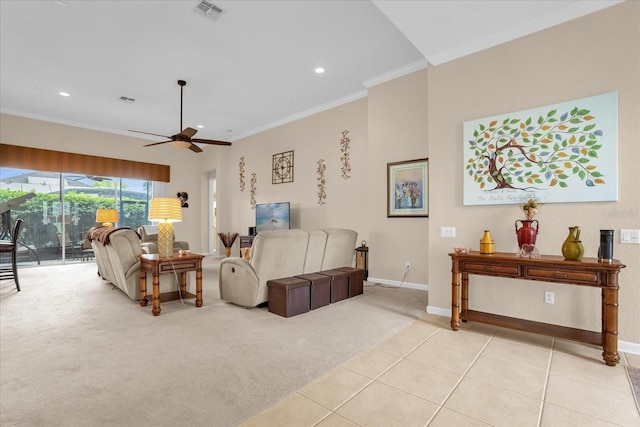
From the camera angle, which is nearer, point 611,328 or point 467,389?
point 467,389

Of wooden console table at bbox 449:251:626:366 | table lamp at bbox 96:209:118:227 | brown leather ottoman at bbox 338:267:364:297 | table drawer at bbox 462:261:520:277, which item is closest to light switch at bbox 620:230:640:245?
wooden console table at bbox 449:251:626:366

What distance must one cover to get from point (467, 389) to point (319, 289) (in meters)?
2.07

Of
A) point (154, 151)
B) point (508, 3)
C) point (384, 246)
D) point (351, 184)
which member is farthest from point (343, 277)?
point (154, 151)

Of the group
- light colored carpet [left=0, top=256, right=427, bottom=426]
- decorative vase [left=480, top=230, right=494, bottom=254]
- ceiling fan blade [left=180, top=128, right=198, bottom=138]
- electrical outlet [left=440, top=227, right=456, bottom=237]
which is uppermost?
ceiling fan blade [left=180, top=128, right=198, bottom=138]

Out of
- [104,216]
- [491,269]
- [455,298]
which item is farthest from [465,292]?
[104,216]

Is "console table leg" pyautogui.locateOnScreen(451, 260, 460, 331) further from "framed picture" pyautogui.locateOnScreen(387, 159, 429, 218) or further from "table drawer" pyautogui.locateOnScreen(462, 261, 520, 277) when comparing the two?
"framed picture" pyautogui.locateOnScreen(387, 159, 429, 218)

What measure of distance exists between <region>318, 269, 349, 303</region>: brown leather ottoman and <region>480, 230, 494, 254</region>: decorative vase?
1765mm

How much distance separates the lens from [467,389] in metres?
2.01

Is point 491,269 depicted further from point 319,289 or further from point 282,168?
point 282,168

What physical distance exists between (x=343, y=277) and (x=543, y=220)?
2.30 m

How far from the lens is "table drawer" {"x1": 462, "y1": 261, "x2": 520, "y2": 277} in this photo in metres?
2.74

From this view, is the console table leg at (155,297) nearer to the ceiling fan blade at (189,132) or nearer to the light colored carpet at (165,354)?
the light colored carpet at (165,354)

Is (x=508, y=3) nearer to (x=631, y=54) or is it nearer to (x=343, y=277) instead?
(x=631, y=54)

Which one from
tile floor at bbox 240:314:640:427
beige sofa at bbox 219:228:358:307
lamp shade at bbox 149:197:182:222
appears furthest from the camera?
lamp shade at bbox 149:197:182:222
